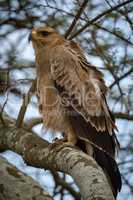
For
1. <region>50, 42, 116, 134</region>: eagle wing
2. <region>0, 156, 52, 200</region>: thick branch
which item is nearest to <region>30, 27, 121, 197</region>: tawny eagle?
<region>50, 42, 116, 134</region>: eagle wing

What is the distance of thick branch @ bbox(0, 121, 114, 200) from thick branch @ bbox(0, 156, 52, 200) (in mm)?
179

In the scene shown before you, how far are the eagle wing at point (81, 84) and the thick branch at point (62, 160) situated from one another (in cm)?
62

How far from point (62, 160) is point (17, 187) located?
65cm

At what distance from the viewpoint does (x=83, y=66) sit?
5.86 metres

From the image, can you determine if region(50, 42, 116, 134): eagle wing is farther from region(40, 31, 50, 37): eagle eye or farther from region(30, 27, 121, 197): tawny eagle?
region(40, 31, 50, 37): eagle eye

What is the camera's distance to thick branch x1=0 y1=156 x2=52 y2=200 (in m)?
4.86

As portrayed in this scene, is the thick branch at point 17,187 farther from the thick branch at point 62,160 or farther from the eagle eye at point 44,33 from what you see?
the eagle eye at point 44,33

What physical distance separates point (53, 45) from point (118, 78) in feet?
2.66

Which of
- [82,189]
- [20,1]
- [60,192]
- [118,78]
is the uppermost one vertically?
[20,1]

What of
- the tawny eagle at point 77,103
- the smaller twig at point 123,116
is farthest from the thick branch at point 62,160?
the smaller twig at point 123,116

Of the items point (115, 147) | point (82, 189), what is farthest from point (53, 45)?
point (82, 189)

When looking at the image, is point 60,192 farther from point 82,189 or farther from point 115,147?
point 82,189

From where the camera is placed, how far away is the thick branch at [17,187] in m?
4.86

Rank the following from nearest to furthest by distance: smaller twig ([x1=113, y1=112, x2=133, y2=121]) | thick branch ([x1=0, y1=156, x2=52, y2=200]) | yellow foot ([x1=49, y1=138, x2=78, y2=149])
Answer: thick branch ([x1=0, y1=156, x2=52, y2=200]) < yellow foot ([x1=49, y1=138, x2=78, y2=149]) < smaller twig ([x1=113, y1=112, x2=133, y2=121])
